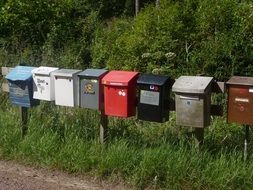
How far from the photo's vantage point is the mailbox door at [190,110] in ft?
19.8

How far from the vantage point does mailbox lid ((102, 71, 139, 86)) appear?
21.2ft

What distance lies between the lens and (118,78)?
655 centimetres

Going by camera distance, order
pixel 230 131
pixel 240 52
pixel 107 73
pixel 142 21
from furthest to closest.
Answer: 1. pixel 142 21
2. pixel 240 52
3. pixel 230 131
4. pixel 107 73

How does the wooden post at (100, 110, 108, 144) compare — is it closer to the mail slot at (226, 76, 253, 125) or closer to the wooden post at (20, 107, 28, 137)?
the wooden post at (20, 107, 28, 137)

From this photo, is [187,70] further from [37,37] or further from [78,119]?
[37,37]

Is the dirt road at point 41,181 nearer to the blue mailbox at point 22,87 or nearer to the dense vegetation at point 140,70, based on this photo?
the dense vegetation at point 140,70

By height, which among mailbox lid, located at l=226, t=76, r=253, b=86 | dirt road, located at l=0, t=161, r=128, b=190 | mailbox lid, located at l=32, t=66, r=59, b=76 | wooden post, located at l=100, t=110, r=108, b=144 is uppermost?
mailbox lid, located at l=226, t=76, r=253, b=86

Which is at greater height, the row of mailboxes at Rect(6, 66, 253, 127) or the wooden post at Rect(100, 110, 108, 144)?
the row of mailboxes at Rect(6, 66, 253, 127)

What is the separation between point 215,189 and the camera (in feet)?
19.1

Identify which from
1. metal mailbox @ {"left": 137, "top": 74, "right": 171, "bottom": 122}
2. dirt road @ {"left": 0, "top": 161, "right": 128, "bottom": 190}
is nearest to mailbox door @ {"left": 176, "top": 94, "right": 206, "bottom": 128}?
metal mailbox @ {"left": 137, "top": 74, "right": 171, "bottom": 122}

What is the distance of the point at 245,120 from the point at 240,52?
5.16m

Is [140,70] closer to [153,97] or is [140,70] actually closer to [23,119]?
[23,119]

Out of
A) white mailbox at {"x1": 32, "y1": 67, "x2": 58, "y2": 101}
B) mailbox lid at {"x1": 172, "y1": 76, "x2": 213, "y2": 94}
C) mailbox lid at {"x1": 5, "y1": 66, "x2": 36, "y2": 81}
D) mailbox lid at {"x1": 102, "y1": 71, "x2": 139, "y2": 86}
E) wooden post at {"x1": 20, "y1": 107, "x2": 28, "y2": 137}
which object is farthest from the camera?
wooden post at {"x1": 20, "y1": 107, "x2": 28, "y2": 137}

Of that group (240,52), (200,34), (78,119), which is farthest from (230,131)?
(200,34)
